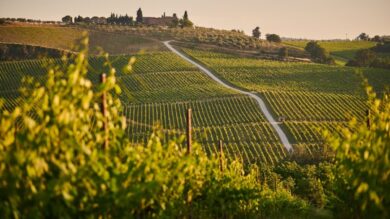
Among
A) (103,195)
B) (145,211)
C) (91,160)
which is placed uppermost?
(91,160)

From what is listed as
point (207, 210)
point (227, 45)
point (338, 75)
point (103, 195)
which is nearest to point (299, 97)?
point (338, 75)

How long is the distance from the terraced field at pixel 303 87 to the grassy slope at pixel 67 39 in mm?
10624

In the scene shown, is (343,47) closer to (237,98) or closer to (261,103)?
(237,98)

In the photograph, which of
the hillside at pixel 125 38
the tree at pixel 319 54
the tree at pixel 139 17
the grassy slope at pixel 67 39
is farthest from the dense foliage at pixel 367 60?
the tree at pixel 139 17

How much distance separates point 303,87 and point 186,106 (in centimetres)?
1889

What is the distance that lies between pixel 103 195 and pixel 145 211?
2293 millimetres

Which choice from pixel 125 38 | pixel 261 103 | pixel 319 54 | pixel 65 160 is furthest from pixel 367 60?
pixel 65 160

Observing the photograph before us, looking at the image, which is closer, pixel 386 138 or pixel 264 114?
pixel 386 138

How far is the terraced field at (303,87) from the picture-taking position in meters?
52.1

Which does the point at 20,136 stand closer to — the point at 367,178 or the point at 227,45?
the point at 367,178

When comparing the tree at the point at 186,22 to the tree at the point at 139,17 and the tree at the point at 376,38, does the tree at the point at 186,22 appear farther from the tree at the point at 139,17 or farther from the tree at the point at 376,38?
the tree at the point at 376,38

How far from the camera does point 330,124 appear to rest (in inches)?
2050

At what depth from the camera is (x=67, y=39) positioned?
97438mm

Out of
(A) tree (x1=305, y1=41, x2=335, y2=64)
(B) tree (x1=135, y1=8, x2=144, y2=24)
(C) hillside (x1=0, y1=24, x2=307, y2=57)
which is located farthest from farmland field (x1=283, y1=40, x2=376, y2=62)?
(B) tree (x1=135, y1=8, x2=144, y2=24)
